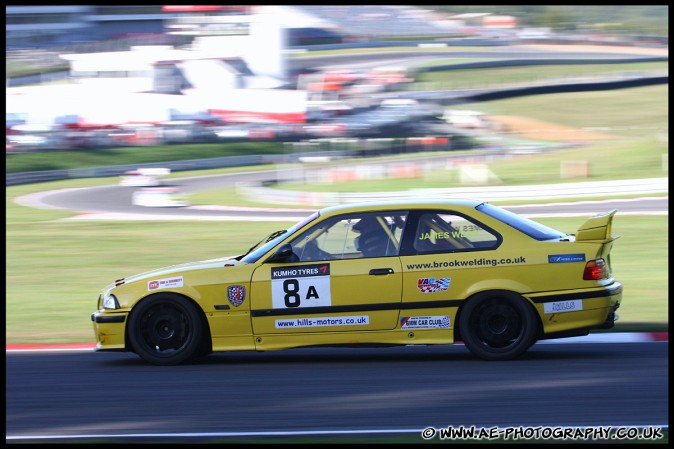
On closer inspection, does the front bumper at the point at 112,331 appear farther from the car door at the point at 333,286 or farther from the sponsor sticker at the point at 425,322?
the sponsor sticker at the point at 425,322

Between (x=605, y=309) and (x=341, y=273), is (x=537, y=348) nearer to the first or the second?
(x=605, y=309)

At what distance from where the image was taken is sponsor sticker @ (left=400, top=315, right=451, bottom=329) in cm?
739

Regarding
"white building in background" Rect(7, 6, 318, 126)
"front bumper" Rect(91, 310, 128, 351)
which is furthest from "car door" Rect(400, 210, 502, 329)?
"white building in background" Rect(7, 6, 318, 126)

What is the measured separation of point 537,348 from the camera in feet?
27.0

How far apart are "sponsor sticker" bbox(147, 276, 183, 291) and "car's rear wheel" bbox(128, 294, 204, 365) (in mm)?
82

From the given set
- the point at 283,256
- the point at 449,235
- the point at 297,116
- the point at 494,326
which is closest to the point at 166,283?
the point at 283,256

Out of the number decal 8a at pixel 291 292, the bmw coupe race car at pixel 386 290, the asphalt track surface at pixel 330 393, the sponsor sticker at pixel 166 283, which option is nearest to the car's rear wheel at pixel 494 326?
the bmw coupe race car at pixel 386 290

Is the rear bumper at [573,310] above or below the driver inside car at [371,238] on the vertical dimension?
below

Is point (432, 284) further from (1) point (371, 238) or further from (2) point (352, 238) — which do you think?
(2) point (352, 238)


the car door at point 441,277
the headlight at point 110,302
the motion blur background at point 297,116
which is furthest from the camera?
the motion blur background at point 297,116

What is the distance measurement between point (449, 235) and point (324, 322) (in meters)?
1.24

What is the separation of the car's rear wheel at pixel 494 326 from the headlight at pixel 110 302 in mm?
2834

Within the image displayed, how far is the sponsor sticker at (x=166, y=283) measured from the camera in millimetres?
7618

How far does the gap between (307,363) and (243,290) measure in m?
0.84
